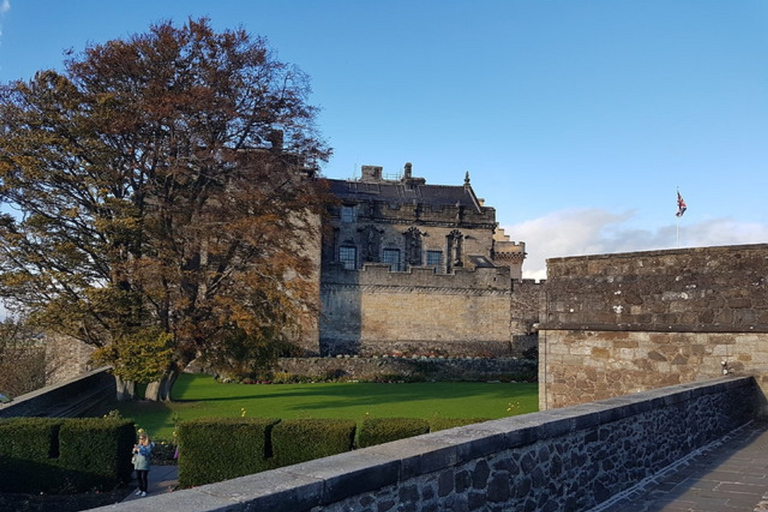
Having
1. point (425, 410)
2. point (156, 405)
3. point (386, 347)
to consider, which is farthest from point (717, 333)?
A: point (386, 347)

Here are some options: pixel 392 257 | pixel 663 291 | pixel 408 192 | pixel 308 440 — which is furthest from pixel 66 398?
pixel 408 192

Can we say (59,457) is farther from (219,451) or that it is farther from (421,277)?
(421,277)

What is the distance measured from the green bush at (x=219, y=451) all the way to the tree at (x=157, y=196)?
837 centimetres

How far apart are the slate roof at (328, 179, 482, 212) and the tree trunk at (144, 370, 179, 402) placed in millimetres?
27947

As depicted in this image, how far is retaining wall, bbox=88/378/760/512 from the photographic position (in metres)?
3.58

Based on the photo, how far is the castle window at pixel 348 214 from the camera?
47969 mm

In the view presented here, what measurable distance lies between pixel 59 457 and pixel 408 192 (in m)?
41.5

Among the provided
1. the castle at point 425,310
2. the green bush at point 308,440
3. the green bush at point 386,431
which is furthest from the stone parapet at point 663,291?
the castle at point 425,310

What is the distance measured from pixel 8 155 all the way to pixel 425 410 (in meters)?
15.1

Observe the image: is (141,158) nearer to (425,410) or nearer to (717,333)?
(425,410)

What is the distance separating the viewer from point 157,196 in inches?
906

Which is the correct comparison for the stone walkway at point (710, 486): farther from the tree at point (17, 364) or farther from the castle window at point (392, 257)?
the castle window at point (392, 257)

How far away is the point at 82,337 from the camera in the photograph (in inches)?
879

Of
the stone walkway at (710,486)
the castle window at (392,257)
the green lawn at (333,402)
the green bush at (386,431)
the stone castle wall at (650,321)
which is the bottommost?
the green lawn at (333,402)
